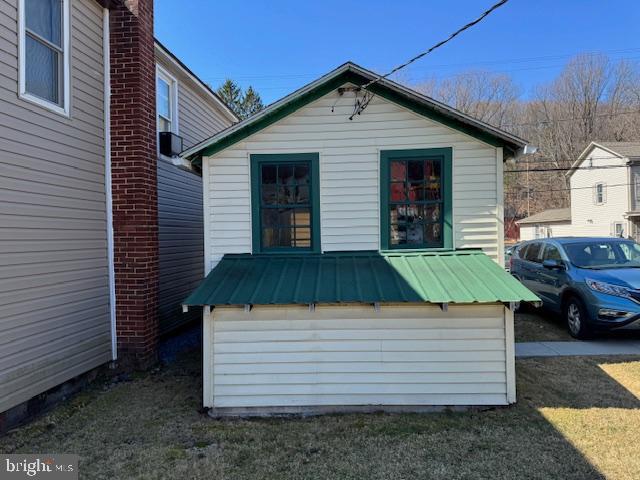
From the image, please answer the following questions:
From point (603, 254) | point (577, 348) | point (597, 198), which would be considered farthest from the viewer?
point (597, 198)

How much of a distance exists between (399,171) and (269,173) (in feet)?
5.58

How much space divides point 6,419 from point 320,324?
3.33 metres

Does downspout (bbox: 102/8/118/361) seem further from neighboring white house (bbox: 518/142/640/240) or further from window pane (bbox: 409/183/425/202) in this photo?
neighboring white house (bbox: 518/142/640/240)

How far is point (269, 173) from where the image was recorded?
5.41 metres

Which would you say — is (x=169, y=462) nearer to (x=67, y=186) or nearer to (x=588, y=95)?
(x=67, y=186)

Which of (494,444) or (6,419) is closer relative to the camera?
(494,444)

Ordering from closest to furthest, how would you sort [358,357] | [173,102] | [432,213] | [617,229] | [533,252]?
1. [358,357]
2. [432,213]
3. [173,102]
4. [533,252]
5. [617,229]

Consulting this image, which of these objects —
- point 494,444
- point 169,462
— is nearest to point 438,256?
point 494,444

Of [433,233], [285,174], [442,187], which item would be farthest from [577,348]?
[285,174]

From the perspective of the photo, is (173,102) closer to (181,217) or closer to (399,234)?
(181,217)

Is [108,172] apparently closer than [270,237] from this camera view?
No

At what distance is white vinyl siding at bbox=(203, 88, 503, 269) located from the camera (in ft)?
17.4

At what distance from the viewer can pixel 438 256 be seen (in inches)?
207

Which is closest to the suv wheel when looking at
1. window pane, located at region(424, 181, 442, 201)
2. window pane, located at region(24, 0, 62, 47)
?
window pane, located at region(424, 181, 442, 201)
